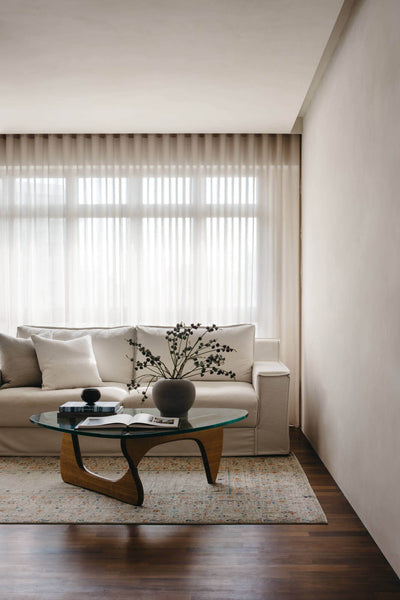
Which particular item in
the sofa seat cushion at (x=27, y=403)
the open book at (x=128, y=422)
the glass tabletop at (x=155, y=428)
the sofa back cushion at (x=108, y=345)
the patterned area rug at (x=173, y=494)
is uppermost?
the sofa back cushion at (x=108, y=345)

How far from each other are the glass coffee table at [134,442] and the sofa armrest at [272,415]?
65 centimetres

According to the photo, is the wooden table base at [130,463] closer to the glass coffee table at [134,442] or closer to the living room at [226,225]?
the glass coffee table at [134,442]

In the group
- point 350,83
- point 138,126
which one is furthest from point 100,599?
point 138,126

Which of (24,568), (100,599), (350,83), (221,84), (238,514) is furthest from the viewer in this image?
(221,84)

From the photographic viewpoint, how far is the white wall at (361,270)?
2.32 metres

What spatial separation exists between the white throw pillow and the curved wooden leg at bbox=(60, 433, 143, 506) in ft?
Result: 2.68

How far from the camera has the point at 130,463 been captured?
2992mm

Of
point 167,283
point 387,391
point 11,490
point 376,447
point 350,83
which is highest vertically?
point 350,83

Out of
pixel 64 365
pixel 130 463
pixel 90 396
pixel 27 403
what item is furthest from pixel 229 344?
pixel 130 463

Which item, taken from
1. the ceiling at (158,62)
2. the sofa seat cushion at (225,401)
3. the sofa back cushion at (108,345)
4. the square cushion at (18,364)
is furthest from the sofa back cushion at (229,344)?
the ceiling at (158,62)

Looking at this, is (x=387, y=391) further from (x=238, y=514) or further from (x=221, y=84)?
(x=221, y=84)

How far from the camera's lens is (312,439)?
423 cm

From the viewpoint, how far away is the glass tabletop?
2842mm

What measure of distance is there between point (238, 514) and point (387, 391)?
→ 1056mm
